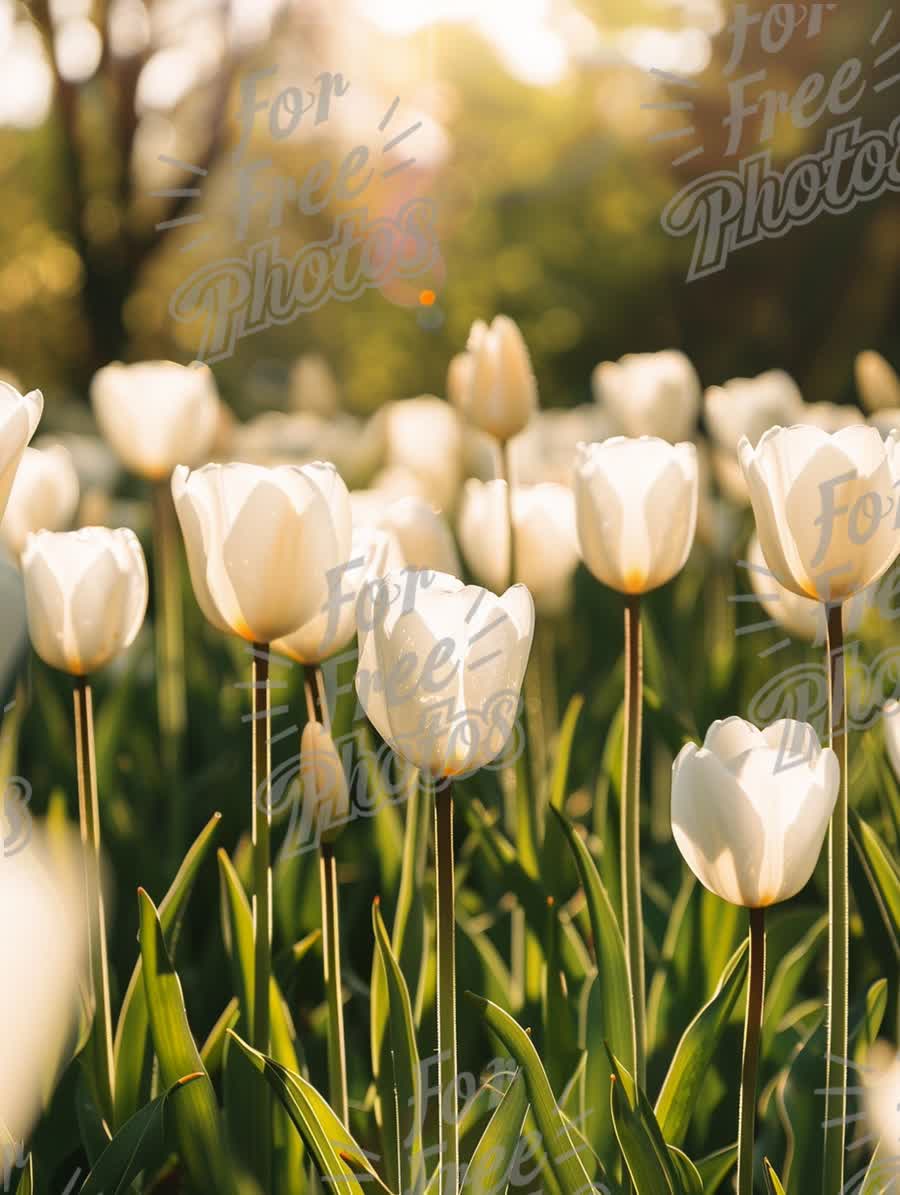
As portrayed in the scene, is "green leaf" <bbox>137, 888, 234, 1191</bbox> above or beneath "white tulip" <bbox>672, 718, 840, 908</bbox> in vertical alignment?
beneath

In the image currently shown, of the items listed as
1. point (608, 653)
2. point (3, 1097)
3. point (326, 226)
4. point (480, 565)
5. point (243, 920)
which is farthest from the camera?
point (326, 226)

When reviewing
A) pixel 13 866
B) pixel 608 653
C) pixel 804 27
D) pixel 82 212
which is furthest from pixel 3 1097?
pixel 804 27

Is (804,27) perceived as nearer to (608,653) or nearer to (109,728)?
(608,653)

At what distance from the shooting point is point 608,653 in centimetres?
284

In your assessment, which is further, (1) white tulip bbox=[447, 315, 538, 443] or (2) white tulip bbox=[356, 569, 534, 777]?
(1) white tulip bbox=[447, 315, 538, 443]

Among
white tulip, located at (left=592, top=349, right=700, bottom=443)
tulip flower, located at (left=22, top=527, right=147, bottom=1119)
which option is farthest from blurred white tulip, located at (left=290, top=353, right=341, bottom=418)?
tulip flower, located at (left=22, top=527, right=147, bottom=1119)

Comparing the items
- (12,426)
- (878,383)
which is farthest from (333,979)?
(878,383)

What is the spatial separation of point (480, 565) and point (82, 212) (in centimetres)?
815

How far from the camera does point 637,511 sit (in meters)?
1.28

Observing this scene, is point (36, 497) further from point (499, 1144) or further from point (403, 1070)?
point (499, 1144)

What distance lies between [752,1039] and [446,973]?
0.23 meters

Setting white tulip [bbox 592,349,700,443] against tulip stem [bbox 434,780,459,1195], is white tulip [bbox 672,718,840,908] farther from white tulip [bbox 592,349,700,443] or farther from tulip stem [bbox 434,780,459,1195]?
white tulip [bbox 592,349,700,443]

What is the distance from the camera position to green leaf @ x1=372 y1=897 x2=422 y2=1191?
1.02 meters

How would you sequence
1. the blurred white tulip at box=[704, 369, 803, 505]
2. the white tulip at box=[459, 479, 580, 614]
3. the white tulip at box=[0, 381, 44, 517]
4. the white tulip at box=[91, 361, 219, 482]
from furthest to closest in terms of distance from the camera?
the blurred white tulip at box=[704, 369, 803, 505]
the white tulip at box=[91, 361, 219, 482]
the white tulip at box=[459, 479, 580, 614]
the white tulip at box=[0, 381, 44, 517]
